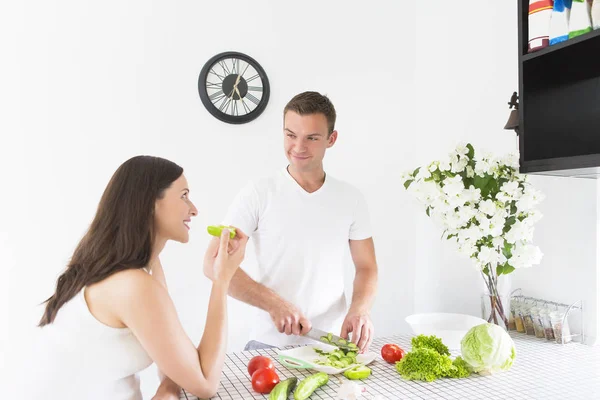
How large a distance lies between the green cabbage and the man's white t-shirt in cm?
69

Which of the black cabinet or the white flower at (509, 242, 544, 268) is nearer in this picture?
the black cabinet

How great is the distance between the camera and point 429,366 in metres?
1.54

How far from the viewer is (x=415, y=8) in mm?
3326

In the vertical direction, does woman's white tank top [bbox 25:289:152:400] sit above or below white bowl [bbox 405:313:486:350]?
above

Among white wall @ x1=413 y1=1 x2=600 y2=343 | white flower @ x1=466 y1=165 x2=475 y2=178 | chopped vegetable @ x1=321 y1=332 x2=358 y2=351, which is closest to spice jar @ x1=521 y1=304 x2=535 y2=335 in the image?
white wall @ x1=413 y1=1 x2=600 y2=343

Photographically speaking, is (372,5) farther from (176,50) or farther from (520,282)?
(520,282)

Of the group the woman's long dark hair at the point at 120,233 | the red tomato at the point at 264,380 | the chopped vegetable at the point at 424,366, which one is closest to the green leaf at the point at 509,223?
the chopped vegetable at the point at 424,366

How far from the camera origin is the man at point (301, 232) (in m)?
2.12

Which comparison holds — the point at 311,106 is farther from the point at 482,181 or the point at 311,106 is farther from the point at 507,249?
the point at 507,249

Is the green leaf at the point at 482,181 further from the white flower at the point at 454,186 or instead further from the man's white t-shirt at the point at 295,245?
the man's white t-shirt at the point at 295,245

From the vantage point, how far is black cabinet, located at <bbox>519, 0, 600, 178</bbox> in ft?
5.67

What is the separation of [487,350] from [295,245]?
85 cm

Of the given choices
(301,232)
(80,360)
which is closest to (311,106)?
(301,232)

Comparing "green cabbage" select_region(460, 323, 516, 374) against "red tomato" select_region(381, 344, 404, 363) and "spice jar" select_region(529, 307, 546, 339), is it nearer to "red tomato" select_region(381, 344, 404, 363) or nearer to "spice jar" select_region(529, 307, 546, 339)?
"red tomato" select_region(381, 344, 404, 363)
